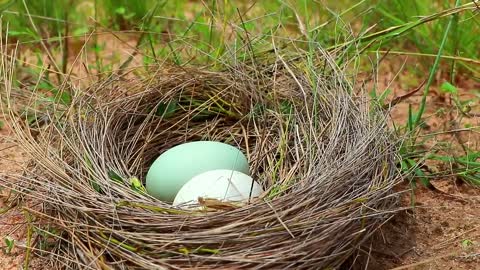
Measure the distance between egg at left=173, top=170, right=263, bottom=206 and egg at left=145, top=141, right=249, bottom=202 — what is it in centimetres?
9

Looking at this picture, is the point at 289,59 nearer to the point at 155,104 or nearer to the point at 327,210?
the point at 155,104

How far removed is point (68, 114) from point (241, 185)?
632 millimetres

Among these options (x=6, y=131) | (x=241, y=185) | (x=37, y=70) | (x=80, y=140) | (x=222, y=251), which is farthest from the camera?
(x=37, y=70)

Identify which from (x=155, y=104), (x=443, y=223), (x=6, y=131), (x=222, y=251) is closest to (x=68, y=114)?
(x=155, y=104)

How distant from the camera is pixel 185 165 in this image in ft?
7.84

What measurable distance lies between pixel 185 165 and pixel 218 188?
20cm

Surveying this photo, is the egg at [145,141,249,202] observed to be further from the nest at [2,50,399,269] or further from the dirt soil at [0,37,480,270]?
the dirt soil at [0,37,480,270]

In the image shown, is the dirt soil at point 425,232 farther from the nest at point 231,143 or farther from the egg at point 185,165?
the egg at point 185,165

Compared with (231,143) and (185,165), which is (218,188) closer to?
(185,165)

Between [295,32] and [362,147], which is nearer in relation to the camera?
[362,147]

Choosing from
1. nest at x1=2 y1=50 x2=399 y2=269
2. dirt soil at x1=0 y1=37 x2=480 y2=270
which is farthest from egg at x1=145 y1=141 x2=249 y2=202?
dirt soil at x1=0 y1=37 x2=480 y2=270

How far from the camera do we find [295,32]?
3.62 meters

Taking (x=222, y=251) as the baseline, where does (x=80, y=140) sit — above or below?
above

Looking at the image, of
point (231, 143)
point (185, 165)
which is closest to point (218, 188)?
point (185, 165)
